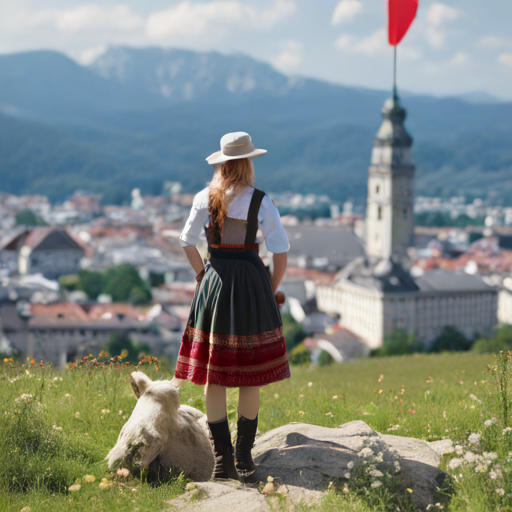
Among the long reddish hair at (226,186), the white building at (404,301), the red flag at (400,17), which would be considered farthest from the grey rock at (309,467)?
the white building at (404,301)

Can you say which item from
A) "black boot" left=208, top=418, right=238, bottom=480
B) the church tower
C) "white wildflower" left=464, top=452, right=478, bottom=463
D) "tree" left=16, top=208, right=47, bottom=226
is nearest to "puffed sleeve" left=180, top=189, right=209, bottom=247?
"black boot" left=208, top=418, right=238, bottom=480

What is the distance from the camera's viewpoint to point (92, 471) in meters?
3.94

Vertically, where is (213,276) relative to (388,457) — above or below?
above

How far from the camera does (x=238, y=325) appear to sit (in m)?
3.85

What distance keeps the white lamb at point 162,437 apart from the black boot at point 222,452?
8.5 inches

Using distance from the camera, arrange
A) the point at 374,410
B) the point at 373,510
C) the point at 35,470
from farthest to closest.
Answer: the point at 374,410 → the point at 35,470 → the point at 373,510

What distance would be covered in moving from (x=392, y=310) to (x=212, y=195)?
72083 mm

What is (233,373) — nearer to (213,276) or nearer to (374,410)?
(213,276)

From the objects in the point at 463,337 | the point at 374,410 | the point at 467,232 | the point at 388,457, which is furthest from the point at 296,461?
the point at 467,232

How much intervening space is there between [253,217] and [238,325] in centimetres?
64

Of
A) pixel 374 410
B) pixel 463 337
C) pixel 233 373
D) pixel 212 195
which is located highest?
pixel 212 195

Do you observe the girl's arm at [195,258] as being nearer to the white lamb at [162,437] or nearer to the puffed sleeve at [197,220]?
the puffed sleeve at [197,220]

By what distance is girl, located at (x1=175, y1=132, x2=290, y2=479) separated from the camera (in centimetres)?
388

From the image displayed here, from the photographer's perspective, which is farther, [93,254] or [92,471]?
[93,254]
